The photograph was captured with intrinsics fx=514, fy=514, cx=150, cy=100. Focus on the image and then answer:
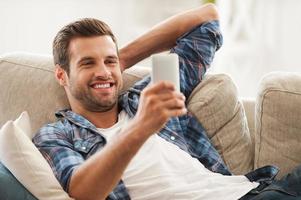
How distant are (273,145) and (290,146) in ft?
0.19

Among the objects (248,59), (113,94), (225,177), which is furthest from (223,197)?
(248,59)

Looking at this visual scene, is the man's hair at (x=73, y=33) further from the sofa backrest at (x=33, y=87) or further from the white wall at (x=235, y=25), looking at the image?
the white wall at (x=235, y=25)

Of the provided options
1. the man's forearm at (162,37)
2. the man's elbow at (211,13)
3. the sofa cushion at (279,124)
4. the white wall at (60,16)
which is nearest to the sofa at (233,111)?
the sofa cushion at (279,124)

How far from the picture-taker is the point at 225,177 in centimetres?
163

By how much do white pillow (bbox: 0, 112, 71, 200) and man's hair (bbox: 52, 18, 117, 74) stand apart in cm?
37

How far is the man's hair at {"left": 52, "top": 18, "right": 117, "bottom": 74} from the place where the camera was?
1720 millimetres

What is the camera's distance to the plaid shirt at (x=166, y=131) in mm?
1482

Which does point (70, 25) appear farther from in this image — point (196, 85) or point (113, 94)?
point (196, 85)

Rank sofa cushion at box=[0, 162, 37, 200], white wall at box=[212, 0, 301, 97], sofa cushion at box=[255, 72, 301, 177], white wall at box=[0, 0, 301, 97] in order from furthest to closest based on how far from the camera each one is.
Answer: white wall at box=[212, 0, 301, 97] → white wall at box=[0, 0, 301, 97] → sofa cushion at box=[255, 72, 301, 177] → sofa cushion at box=[0, 162, 37, 200]

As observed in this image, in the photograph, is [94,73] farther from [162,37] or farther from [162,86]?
[162,86]

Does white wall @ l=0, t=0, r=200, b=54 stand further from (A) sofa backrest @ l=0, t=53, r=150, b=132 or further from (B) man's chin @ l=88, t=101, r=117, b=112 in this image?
(B) man's chin @ l=88, t=101, r=117, b=112

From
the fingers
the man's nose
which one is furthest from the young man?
the fingers

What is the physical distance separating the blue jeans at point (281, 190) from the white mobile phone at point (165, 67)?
550mm

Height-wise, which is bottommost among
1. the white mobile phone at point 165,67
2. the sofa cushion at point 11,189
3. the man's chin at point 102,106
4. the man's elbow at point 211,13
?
the sofa cushion at point 11,189
